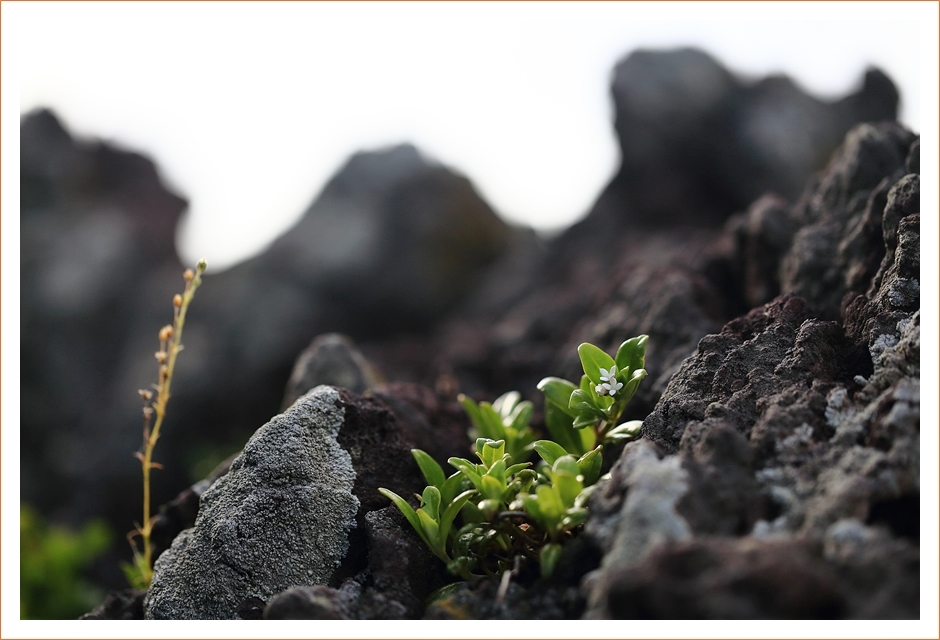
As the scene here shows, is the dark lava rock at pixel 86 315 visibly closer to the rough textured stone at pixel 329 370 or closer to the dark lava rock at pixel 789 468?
the rough textured stone at pixel 329 370

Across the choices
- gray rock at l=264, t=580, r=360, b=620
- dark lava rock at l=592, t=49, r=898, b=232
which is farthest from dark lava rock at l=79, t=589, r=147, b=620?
dark lava rock at l=592, t=49, r=898, b=232

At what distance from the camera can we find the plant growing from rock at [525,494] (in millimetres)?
1761

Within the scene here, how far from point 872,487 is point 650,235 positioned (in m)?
4.25

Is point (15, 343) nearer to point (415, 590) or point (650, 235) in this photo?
point (415, 590)

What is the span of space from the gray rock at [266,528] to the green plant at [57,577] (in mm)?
2551

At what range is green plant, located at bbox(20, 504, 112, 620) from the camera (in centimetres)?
402

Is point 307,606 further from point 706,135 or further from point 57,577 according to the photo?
point 706,135

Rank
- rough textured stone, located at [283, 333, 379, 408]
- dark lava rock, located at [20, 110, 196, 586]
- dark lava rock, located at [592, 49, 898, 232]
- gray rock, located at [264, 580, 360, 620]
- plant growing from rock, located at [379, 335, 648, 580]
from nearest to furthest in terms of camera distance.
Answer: gray rock, located at [264, 580, 360, 620] < plant growing from rock, located at [379, 335, 648, 580] < rough textured stone, located at [283, 333, 379, 408] < dark lava rock, located at [592, 49, 898, 232] < dark lava rock, located at [20, 110, 196, 586]

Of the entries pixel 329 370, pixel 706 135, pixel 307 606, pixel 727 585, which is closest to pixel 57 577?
pixel 329 370

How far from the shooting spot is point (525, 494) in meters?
1.81

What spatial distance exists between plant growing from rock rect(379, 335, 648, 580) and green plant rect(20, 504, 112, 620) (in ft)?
10.5

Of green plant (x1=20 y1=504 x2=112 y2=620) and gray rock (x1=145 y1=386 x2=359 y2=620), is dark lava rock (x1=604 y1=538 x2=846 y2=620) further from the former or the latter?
green plant (x1=20 y1=504 x2=112 y2=620)

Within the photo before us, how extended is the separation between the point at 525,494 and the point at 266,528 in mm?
833

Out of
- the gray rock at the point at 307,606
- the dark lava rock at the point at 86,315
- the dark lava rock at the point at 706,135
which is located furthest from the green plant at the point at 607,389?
the dark lava rock at the point at 86,315
